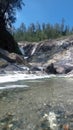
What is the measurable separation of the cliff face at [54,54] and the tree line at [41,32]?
3004 cm

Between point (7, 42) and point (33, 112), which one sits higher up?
point (33, 112)

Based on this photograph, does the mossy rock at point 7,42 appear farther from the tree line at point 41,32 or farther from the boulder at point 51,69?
the tree line at point 41,32

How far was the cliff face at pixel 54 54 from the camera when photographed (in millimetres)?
32406

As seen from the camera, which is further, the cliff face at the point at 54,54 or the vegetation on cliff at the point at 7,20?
the vegetation on cliff at the point at 7,20

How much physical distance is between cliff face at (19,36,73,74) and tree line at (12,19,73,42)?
3004cm

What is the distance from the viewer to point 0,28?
43938mm

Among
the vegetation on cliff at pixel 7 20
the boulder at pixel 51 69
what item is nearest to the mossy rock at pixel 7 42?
the vegetation on cliff at pixel 7 20

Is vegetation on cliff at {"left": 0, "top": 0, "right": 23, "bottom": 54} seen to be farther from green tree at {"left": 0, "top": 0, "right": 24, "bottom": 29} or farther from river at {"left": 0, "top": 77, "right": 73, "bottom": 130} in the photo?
river at {"left": 0, "top": 77, "right": 73, "bottom": 130}

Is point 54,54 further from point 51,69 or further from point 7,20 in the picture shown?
point 51,69

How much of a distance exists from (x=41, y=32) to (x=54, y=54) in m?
64.7

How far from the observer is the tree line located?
11112 cm

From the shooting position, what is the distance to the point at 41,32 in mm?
115062

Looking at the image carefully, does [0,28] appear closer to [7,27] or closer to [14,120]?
[7,27]

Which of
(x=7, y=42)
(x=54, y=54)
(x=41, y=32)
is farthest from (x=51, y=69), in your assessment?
(x=41, y=32)
